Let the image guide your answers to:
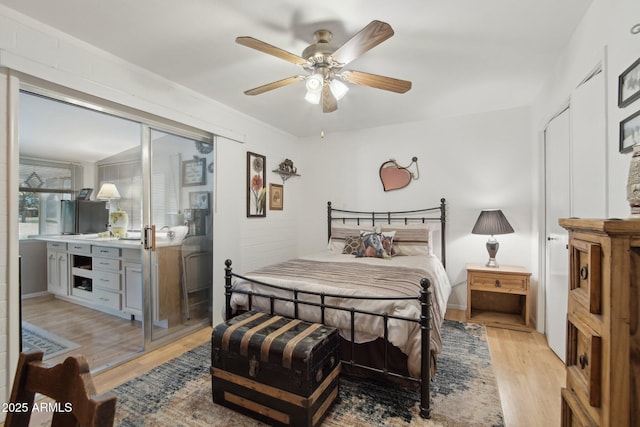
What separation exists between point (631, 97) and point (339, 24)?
61.9 inches

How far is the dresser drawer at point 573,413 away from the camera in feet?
2.94

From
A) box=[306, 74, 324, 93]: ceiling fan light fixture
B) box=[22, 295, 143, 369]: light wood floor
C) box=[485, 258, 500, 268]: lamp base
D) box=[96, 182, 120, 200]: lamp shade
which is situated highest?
box=[306, 74, 324, 93]: ceiling fan light fixture

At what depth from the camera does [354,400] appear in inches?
76.9

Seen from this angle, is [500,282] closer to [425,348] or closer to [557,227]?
[557,227]

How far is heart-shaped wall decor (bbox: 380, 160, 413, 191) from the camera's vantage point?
13.2 ft

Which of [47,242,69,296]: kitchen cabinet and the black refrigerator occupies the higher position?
the black refrigerator

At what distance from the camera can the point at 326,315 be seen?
82.0 inches

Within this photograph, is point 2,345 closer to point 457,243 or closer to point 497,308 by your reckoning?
point 457,243

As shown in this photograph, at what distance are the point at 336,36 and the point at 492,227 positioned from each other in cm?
252

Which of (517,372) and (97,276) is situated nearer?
(517,372)

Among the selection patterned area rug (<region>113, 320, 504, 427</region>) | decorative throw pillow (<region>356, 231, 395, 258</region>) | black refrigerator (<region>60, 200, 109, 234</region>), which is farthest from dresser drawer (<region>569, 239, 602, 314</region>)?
black refrigerator (<region>60, 200, 109, 234</region>)

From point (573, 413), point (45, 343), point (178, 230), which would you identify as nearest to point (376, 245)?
point (178, 230)

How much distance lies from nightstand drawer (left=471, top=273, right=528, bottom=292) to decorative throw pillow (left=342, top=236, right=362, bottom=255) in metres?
1.29

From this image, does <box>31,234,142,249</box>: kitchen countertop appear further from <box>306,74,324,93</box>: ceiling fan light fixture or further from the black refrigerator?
<box>306,74,324,93</box>: ceiling fan light fixture
